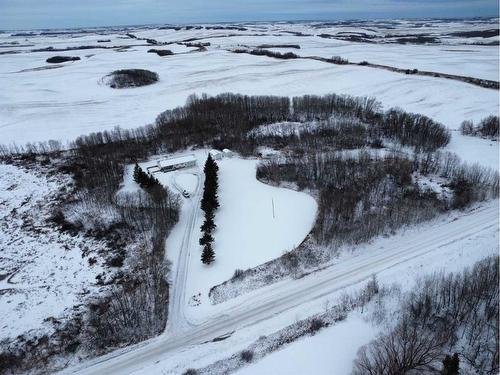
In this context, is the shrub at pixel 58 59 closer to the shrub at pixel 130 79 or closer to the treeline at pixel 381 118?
the shrub at pixel 130 79

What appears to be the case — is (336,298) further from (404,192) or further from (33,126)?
(33,126)

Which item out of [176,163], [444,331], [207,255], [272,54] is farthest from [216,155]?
[272,54]

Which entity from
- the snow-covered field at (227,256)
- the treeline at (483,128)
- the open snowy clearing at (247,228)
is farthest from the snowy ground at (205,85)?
the open snowy clearing at (247,228)

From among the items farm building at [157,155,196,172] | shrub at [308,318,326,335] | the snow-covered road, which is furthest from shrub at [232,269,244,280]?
farm building at [157,155,196,172]

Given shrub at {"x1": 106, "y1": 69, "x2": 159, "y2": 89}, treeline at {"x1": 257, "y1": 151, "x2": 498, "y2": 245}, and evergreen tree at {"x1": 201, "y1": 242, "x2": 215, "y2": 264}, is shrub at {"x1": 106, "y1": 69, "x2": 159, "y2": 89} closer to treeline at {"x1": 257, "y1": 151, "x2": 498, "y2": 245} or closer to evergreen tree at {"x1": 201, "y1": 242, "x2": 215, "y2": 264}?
treeline at {"x1": 257, "y1": 151, "x2": 498, "y2": 245}

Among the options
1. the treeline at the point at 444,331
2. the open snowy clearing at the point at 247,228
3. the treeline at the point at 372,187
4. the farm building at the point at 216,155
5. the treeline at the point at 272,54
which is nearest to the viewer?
the treeline at the point at 444,331

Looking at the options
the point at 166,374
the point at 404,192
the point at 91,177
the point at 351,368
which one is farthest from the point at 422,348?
the point at 91,177
